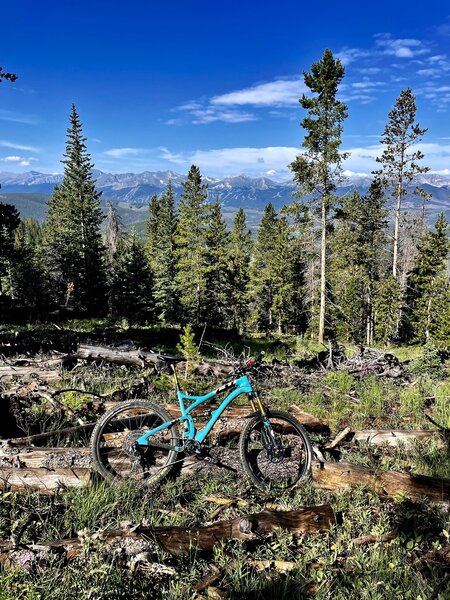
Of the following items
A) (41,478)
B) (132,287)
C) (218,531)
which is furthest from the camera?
(132,287)

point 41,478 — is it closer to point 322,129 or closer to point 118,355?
point 118,355

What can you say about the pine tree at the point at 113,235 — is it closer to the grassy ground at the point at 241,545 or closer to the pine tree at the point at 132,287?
the pine tree at the point at 132,287

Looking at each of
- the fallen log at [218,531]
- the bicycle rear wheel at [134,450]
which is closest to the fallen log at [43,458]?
the bicycle rear wheel at [134,450]

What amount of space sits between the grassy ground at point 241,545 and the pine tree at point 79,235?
4081cm

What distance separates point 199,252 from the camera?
37.6 metres

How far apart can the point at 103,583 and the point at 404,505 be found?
9.37ft

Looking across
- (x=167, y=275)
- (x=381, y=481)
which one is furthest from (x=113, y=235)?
(x=381, y=481)

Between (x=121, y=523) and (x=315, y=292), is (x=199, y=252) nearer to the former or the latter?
(x=315, y=292)

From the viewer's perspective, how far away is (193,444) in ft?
14.5

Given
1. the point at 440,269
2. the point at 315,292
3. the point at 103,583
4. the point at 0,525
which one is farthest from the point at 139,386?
the point at 440,269

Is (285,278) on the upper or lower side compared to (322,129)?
lower

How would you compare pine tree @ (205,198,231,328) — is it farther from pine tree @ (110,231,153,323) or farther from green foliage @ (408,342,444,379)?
green foliage @ (408,342,444,379)

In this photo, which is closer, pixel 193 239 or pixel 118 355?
pixel 118 355

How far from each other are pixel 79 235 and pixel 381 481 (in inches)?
1778
